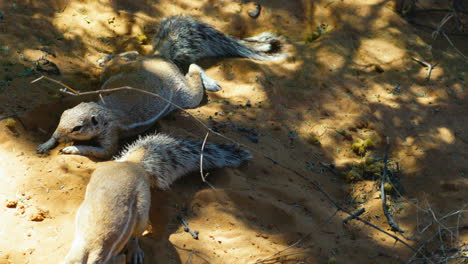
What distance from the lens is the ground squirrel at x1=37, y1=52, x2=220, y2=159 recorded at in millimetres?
4129

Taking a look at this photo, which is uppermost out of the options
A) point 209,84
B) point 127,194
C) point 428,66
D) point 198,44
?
point 127,194

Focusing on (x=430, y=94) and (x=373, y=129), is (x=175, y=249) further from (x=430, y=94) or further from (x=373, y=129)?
(x=430, y=94)

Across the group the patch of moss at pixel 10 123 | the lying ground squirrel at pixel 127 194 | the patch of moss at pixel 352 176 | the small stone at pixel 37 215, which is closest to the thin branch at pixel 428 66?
the patch of moss at pixel 352 176

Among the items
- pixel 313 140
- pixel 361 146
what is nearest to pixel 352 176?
pixel 361 146

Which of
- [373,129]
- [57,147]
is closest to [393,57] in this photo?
[373,129]

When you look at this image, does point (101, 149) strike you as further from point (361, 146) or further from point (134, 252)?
point (361, 146)

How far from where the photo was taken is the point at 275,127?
16.8 ft

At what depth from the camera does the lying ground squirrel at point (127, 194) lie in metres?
2.57

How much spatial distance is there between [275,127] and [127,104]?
1783 mm

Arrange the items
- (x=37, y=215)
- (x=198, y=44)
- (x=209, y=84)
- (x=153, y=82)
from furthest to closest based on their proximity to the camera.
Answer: (x=198, y=44) → (x=209, y=84) → (x=153, y=82) → (x=37, y=215)

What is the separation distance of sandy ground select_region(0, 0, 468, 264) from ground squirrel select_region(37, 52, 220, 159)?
0.18 meters

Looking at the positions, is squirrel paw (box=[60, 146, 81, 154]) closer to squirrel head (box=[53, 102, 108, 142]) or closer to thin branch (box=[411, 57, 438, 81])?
squirrel head (box=[53, 102, 108, 142])

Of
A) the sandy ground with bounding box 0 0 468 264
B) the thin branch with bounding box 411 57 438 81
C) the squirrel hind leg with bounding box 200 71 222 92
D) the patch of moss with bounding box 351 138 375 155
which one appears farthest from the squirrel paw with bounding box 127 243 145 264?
the thin branch with bounding box 411 57 438 81

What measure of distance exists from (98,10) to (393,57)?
179 inches
